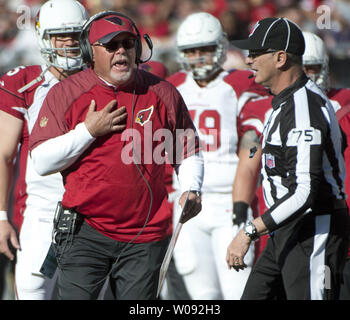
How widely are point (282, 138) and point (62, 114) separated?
1060 millimetres

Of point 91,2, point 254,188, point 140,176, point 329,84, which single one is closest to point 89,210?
point 140,176

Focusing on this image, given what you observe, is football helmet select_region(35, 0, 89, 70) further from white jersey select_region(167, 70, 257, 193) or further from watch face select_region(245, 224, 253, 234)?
watch face select_region(245, 224, 253, 234)

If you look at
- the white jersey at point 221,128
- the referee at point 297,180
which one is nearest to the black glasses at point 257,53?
the referee at point 297,180

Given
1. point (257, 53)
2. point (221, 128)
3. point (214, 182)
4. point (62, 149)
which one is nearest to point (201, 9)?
point (221, 128)

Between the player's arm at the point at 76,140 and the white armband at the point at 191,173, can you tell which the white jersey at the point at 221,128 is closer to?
the white armband at the point at 191,173

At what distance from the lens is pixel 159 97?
Result: 12.0ft

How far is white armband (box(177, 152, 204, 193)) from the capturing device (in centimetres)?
Result: 368

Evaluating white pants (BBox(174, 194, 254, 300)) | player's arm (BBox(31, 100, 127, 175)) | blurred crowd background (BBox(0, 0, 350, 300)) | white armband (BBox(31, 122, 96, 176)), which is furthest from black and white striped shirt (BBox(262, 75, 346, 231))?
blurred crowd background (BBox(0, 0, 350, 300))

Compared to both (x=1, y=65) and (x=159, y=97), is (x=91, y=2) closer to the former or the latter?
(x=1, y=65)

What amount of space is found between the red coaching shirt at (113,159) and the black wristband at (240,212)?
4.49 feet

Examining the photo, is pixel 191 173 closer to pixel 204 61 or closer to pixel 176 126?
pixel 176 126

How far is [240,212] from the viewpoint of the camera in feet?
16.1

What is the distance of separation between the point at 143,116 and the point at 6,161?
1124 millimetres

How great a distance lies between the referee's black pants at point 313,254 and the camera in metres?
3.56
